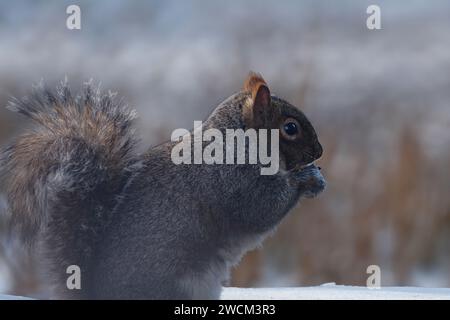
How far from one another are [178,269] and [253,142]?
392 mm

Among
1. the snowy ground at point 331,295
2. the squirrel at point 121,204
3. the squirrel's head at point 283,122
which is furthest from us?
the squirrel's head at point 283,122

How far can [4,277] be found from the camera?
3104 mm

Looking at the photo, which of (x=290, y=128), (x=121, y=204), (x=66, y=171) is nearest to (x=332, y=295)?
(x=290, y=128)

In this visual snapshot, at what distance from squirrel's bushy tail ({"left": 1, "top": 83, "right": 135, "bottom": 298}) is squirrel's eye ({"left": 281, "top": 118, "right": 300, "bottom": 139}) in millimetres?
381

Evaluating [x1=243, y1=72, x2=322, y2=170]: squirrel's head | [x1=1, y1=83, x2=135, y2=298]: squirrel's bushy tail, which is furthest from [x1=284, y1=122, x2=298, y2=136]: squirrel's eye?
[x1=1, y1=83, x2=135, y2=298]: squirrel's bushy tail

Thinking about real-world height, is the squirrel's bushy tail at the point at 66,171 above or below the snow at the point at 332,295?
above

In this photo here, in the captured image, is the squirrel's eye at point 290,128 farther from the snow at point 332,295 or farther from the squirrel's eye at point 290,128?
the snow at point 332,295

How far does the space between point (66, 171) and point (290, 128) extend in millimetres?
589

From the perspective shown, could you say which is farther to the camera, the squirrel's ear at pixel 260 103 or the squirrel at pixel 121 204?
the squirrel's ear at pixel 260 103

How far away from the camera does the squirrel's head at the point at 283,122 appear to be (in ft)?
7.63

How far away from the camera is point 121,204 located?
7.02 feet

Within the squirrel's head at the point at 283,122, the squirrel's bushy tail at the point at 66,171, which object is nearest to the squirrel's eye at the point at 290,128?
the squirrel's head at the point at 283,122
